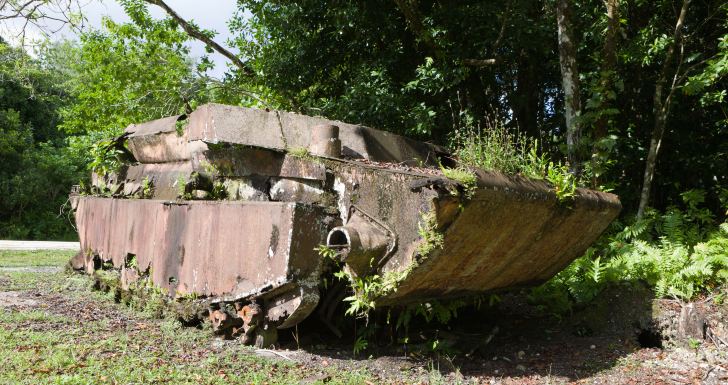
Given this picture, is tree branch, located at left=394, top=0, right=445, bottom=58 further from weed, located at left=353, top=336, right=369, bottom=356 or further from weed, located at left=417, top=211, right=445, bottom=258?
weed, located at left=417, top=211, right=445, bottom=258

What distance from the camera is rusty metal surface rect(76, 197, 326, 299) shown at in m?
4.95

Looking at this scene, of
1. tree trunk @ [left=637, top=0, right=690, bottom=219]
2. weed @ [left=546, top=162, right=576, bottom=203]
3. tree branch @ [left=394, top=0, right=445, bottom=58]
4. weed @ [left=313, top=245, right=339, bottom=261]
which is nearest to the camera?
weed @ [left=313, top=245, right=339, bottom=261]

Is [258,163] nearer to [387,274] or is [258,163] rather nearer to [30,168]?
[387,274]

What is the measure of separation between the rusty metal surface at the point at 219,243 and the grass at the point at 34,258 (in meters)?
4.69

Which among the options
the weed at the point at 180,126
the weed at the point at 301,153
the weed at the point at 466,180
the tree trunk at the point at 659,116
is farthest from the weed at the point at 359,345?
the tree trunk at the point at 659,116

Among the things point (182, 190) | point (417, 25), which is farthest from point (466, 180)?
point (417, 25)

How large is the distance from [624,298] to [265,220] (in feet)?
12.0

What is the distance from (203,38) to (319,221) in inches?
443

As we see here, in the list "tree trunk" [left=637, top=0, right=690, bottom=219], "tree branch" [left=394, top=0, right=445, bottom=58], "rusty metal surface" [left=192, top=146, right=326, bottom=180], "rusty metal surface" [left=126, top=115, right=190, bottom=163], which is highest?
"tree branch" [left=394, top=0, right=445, bottom=58]

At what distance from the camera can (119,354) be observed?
4883 mm

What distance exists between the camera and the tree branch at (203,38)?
14289 mm

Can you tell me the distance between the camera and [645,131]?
10.3 meters

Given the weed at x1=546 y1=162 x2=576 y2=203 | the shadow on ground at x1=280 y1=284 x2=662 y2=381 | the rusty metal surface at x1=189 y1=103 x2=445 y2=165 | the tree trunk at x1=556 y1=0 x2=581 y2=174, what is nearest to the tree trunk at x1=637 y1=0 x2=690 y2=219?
the tree trunk at x1=556 y1=0 x2=581 y2=174

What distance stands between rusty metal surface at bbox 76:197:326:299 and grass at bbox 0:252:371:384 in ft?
1.58
